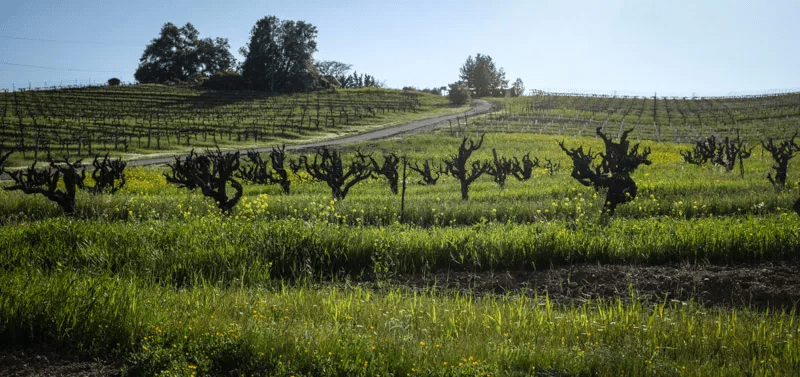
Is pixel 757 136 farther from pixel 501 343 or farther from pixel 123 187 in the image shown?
pixel 501 343

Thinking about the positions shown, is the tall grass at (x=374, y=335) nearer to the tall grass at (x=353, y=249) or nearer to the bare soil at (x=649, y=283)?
the bare soil at (x=649, y=283)

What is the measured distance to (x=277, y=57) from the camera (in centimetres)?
11200

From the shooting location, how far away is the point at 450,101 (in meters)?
119

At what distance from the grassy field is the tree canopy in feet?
352

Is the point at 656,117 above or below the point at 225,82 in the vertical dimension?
below

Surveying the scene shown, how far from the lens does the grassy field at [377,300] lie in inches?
241

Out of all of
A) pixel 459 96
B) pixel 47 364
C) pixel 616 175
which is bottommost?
pixel 47 364

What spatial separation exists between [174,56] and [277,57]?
77.5 ft

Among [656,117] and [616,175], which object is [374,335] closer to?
[616,175]

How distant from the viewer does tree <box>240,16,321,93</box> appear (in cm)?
10919

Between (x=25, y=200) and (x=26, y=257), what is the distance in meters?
11.3

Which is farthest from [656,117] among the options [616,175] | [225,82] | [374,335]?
[374,335]

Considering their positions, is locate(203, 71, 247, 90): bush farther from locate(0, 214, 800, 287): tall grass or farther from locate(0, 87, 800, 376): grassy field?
locate(0, 214, 800, 287): tall grass

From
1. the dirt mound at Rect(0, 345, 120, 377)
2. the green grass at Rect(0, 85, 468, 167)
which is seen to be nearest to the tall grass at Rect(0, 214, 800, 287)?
the dirt mound at Rect(0, 345, 120, 377)
